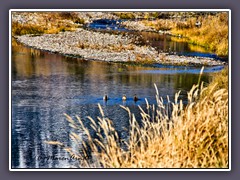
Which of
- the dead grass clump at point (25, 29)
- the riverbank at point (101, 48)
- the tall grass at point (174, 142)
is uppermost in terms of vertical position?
the dead grass clump at point (25, 29)

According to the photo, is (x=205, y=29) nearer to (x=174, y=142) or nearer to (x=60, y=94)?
(x=174, y=142)

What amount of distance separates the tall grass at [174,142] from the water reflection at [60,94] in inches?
8.9

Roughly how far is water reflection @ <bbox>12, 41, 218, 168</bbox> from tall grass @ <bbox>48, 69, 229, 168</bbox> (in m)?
0.23

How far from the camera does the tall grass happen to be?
7180mm

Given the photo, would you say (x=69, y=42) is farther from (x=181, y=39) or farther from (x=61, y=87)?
(x=181, y=39)

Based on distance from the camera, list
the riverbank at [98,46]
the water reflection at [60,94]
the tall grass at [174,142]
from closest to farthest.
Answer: the tall grass at [174,142]
the water reflection at [60,94]
the riverbank at [98,46]

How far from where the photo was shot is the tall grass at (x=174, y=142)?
718cm

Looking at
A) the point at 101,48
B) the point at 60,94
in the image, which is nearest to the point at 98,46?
the point at 101,48

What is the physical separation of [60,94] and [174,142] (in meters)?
1.39

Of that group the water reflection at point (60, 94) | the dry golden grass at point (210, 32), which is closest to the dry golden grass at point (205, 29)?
the dry golden grass at point (210, 32)

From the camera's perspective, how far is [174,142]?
727 cm

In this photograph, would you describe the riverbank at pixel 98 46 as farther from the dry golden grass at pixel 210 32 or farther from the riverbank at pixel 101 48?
the dry golden grass at pixel 210 32

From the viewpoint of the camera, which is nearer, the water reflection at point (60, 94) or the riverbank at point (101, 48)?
the water reflection at point (60, 94)
